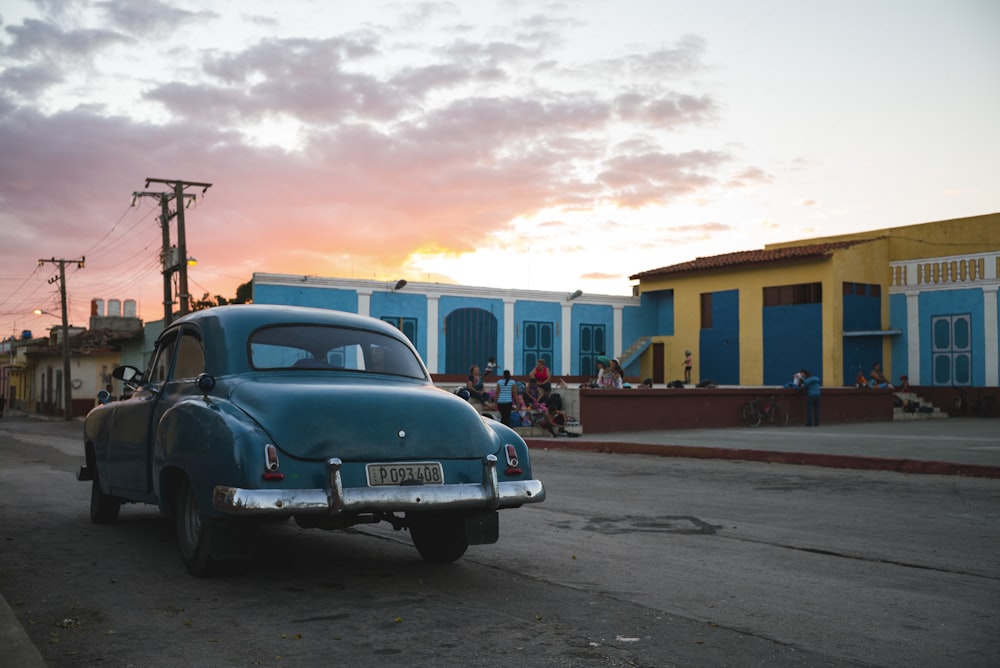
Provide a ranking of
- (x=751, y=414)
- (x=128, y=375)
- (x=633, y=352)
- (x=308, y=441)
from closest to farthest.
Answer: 1. (x=308, y=441)
2. (x=128, y=375)
3. (x=751, y=414)
4. (x=633, y=352)

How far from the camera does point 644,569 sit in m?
6.30

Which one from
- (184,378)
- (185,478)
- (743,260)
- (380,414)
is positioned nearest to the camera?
(380,414)

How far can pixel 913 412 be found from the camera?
34719mm

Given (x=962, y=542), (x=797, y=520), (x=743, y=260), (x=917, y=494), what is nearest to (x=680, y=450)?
(x=917, y=494)

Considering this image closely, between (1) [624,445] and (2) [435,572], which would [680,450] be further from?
(2) [435,572]

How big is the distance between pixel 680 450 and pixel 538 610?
42.3ft

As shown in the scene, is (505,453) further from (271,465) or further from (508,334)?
(508,334)

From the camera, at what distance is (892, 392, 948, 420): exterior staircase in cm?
3441

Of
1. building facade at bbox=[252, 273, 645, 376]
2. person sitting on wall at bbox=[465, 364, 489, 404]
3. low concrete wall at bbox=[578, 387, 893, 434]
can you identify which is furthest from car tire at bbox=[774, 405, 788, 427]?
building facade at bbox=[252, 273, 645, 376]

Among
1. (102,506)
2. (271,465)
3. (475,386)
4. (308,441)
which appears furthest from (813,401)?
(271,465)

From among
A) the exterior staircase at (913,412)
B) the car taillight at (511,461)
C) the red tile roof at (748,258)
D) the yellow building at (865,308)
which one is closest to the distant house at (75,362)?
the red tile roof at (748,258)

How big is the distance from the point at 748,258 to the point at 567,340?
8909 mm

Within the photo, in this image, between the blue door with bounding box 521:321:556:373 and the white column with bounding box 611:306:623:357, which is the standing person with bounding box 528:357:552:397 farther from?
the white column with bounding box 611:306:623:357

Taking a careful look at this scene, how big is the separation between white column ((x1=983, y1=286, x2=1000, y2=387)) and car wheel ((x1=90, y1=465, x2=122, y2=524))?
112 feet
